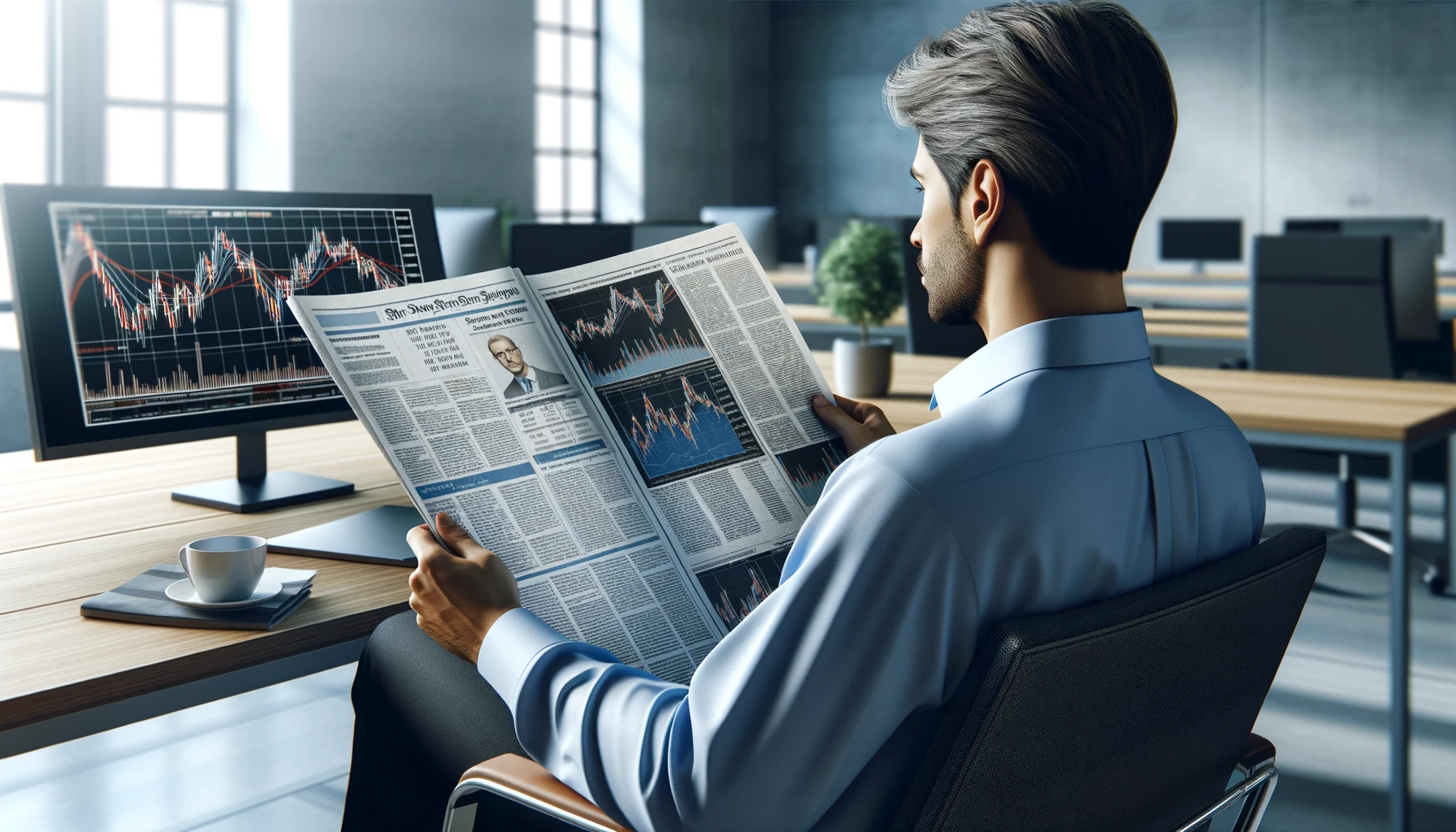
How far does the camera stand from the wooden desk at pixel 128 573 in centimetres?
96

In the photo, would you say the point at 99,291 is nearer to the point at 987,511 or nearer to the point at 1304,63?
the point at 987,511

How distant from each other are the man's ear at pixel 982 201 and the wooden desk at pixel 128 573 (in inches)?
26.1

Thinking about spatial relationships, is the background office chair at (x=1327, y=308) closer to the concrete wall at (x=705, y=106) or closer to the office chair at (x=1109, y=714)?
the office chair at (x=1109, y=714)

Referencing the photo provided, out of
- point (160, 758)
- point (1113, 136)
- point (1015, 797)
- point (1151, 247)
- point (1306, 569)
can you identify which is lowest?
point (160, 758)

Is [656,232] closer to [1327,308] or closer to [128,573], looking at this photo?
[1327,308]

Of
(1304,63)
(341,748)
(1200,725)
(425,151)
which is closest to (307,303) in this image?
(1200,725)

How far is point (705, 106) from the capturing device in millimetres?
11250

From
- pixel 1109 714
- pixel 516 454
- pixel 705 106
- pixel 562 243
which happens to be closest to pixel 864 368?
pixel 562 243

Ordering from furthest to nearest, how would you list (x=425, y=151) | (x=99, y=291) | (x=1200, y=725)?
(x=425, y=151), (x=99, y=291), (x=1200, y=725)

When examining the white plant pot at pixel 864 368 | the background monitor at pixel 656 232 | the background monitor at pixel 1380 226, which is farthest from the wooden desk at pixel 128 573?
the background monitor at pixel 1380 226

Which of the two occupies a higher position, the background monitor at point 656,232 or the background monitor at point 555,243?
the background monitor at point 656,232

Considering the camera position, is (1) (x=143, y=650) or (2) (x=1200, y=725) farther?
(1) (x=143, y=650)

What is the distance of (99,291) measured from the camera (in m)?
1.40

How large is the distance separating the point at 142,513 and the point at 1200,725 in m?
1.25
